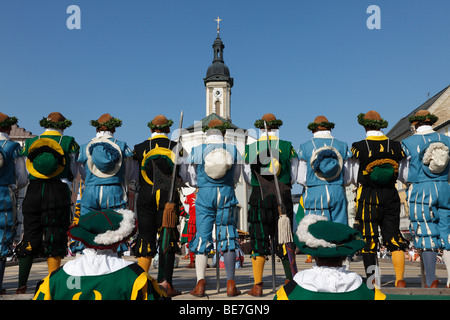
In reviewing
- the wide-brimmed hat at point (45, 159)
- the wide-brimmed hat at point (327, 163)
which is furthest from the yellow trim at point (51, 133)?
the wide-brimmed hat at point (327, 163)

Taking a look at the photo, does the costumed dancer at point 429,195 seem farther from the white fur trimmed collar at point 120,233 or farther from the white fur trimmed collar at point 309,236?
the white fur trimmed collar at point 120,233

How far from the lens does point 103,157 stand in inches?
234

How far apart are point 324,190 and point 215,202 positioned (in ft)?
4.82

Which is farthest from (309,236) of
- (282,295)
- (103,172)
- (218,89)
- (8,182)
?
(218,89)

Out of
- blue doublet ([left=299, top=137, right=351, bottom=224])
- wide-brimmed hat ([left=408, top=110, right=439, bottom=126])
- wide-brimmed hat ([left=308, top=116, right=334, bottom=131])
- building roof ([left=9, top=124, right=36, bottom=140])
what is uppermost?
building roof ([left=9, top=124, right=36, bottom=140])

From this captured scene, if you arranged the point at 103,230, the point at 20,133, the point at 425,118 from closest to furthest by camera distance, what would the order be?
the point at 103,230 → the point at 425,118 → the point at 20,133

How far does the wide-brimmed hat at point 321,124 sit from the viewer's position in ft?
20.1

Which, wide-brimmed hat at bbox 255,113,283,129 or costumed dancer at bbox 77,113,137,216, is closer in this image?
costumed dancer at bbox 77,113,137,216

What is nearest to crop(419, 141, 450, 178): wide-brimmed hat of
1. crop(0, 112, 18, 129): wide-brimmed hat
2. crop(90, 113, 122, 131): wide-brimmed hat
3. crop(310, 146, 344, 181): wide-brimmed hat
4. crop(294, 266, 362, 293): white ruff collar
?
crop(310, 146, 344, 181): wide-brimmed hat

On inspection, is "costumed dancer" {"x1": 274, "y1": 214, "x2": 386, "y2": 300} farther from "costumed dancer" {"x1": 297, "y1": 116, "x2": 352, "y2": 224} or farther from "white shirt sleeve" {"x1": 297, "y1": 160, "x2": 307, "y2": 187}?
"white shirt sleeve" {"x1": 297, "y1": 160, "x2": 307, "y2": 187}

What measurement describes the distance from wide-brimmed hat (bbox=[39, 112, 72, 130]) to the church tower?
6840 cm

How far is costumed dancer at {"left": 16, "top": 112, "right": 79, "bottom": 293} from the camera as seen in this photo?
560cm

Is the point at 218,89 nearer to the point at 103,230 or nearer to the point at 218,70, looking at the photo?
the point at 218,70

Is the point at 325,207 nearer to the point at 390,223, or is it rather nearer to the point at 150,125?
the point at 390,223
